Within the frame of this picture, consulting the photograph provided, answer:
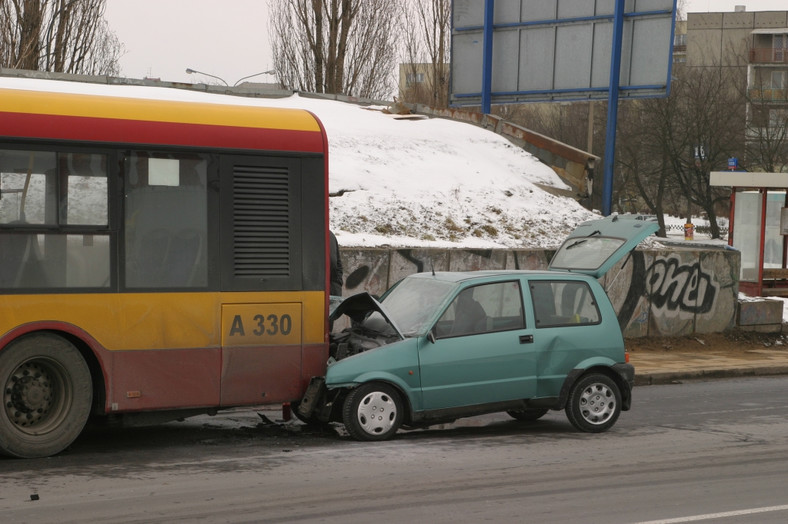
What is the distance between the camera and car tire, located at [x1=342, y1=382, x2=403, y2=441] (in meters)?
9.09

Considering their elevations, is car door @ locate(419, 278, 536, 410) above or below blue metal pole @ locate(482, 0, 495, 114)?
below

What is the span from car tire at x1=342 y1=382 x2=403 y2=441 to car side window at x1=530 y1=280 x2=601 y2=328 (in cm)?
162

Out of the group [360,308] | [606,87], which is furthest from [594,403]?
[606,87]

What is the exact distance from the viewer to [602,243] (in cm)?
1094

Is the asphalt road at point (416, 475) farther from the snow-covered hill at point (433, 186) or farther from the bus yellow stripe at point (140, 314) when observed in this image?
the snow-covered hill at point (433, 186)

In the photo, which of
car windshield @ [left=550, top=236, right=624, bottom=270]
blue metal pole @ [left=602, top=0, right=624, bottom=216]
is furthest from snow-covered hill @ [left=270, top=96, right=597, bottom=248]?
car windshield @ [left=550, top=236, right=624, bottom=270]

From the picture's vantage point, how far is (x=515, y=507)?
271 inches

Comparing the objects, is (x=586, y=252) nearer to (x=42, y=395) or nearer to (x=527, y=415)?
(x=527, y=415)

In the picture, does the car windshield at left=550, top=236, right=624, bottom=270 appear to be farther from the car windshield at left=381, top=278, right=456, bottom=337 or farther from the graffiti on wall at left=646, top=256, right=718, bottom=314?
the graffiti on wall at left=646, top=256, right=718, bottom=314

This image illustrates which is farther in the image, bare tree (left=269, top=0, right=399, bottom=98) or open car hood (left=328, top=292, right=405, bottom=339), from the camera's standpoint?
bare tree (left=269, top=0, right=399, bottom=98)

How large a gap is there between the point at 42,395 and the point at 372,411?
2788mm

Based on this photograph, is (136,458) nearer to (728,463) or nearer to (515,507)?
(515,507)

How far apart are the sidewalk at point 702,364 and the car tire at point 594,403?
4.47 meters

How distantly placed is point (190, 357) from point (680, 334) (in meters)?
11.3
